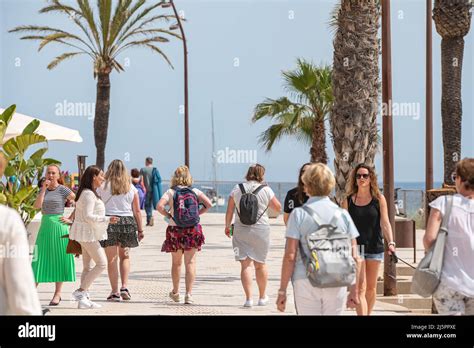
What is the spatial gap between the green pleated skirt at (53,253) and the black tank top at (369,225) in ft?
14.1

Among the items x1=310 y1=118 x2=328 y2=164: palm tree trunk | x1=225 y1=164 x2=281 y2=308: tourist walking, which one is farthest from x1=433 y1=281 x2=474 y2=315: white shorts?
x1=310 y1=118 x2=328 y2=164: palm tree trunk

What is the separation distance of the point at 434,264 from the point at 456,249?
18 cm

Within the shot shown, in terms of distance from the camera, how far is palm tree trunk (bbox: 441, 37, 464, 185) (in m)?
26.9

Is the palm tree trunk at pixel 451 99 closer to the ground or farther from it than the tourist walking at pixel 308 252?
farther from it

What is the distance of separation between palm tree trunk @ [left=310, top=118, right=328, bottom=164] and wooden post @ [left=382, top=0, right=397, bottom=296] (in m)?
18.4

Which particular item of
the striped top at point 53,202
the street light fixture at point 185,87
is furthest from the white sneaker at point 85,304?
the street light fixture at point 185,87

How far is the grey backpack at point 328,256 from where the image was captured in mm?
7133

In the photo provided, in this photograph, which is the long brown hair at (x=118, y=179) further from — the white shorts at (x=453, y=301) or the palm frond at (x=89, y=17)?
the palm frond at (x=89, y=17)

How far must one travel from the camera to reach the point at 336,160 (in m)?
16.4

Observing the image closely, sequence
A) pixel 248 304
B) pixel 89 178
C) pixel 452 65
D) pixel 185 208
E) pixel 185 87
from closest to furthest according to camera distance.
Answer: pixel 89 178, pixel 248 304, pixel 185 208, pixel 452 65, pixel 185 87

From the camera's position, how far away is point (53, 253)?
42.2ft

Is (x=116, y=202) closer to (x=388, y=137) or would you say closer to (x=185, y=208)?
(x=185, y=208)

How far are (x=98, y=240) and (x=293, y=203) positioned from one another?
8.00 ft

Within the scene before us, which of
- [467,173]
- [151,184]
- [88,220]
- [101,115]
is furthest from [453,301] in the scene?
[101,115]
